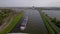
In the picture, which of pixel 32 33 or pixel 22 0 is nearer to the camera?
pixel 32 33

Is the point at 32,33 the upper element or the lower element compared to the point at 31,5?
upper

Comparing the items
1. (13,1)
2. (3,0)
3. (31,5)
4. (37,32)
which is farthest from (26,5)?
(37,32)

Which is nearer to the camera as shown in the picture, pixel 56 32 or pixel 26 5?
pixel 56 32

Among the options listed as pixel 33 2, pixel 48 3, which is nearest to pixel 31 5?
pixel 33 2

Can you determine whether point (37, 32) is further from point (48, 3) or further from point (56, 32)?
point (48, 3)

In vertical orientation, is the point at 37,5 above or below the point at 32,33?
below

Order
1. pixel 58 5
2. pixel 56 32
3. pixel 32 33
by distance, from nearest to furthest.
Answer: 1. pixel 56 32
2. pixel 32 33
3. pixel 58 5

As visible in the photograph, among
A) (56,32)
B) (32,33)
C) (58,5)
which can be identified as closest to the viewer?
(56,32)

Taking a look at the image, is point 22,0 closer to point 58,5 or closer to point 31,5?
point 31,5

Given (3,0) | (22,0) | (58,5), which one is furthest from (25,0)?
(58,5)
